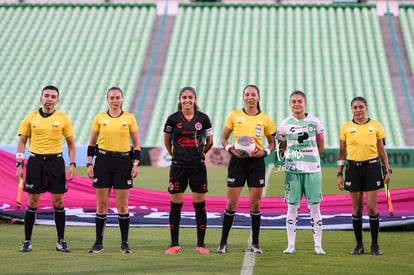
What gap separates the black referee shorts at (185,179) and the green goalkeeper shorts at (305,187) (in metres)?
1.08

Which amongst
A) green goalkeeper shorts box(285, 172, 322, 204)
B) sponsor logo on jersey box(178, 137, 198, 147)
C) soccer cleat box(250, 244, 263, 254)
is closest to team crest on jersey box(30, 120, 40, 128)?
sponsor logo on jersey box(178, 137, 198, 147)

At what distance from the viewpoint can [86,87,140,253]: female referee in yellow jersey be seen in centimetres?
810

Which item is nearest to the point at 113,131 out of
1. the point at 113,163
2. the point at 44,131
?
the point at 113,163

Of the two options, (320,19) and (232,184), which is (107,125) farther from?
(320,19)

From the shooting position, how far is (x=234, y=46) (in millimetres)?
33688

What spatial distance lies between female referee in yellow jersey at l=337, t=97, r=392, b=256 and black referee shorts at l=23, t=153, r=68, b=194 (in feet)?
11.5

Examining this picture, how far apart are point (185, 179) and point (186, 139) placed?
0.50m

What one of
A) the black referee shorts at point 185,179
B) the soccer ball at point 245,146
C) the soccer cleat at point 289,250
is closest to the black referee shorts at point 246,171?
the soccer ball at point 245,146

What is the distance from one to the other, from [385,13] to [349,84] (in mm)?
7132

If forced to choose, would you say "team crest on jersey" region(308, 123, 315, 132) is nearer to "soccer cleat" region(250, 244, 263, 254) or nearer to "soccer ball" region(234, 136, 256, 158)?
"soccer ball" region(234, 136, 256, 158)

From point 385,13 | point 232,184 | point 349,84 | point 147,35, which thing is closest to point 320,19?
point 385,13

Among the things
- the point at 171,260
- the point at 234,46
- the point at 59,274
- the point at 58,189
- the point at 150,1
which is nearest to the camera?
the point at 59,274

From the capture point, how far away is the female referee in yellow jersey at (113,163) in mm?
8102

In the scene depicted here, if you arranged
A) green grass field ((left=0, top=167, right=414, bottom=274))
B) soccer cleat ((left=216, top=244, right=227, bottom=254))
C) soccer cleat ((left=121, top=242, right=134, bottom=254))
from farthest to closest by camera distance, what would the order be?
soccer cleat ((left=216, top=244, right=227, bottom=254)), soccer cleat ((left=121, top=242, right=134, bottom=254)), green grass field ((left=0, top=167, right=414, bottom=274))
